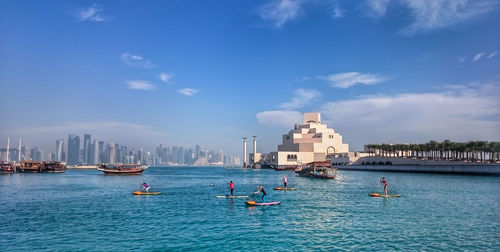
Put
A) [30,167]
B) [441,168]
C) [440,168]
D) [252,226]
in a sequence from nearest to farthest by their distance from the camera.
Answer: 1. [252,226]
2. [441,168]
3. [440,168]
4. [30,167]

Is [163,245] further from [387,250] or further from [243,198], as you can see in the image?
[243,198]

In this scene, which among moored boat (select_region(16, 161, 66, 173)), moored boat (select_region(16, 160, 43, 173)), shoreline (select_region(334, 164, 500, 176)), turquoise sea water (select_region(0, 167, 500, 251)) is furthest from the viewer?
moored boat (select_region(16, 161, 66, 173))

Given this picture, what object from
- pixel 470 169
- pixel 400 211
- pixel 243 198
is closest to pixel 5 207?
pixel 243 198

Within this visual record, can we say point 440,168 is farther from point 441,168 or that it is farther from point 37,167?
point 37,167

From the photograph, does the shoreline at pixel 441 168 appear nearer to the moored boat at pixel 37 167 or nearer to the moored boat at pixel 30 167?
the moored boat at pixel 37 167

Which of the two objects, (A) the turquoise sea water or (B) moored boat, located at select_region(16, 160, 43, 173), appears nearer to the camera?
(A) the turquoise sea water

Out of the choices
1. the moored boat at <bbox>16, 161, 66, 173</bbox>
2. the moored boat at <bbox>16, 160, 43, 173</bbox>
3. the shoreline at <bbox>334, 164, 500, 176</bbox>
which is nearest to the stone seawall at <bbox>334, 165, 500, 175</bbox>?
the shoreline at <bbox>334, 164, 500, 176</bbox>

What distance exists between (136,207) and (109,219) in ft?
25.5

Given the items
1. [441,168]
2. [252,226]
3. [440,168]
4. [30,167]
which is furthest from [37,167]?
[441,168]

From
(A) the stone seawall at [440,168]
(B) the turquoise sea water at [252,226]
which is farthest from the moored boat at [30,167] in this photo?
(A) the stone seawall at [440,168]

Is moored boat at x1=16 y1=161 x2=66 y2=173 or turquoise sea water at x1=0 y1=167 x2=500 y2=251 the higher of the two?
turquoise sea water at x1=0 y1=167 x2=500 y2=251

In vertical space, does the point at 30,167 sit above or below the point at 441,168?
below

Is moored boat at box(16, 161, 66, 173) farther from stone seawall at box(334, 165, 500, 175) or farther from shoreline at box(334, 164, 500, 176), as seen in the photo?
shoreline at box(334, 164, 500, 176)

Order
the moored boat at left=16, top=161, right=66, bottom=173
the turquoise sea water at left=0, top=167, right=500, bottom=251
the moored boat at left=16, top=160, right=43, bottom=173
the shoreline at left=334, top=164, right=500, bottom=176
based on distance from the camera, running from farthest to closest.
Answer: the moored boat at left=16, top=161, right=66, bottom=173, the moored boat at left=16, top=160, right=43, bottom=173, the shoreline at left=334, top=164, right=500, bottom=176, the turquoise sea water at left=0, top=167, right=500, bottom=251
